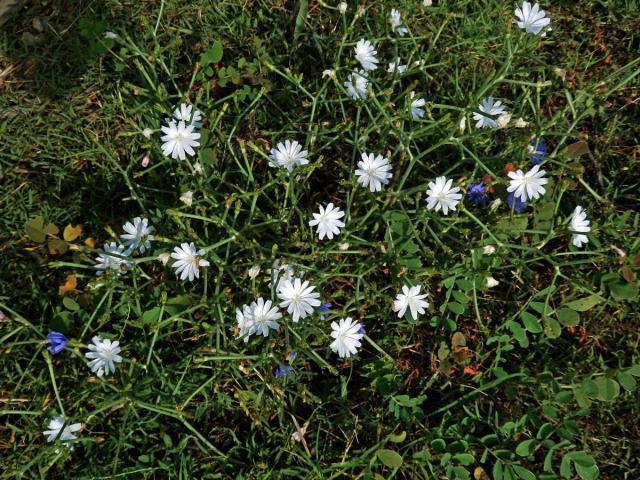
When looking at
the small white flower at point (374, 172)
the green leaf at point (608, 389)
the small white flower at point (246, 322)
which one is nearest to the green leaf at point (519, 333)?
the green leaf at point (608, 389)

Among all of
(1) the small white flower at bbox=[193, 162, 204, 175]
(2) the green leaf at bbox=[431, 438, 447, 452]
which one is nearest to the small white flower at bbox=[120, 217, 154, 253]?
(1) the small white flower at bbox=[193, 162, 204, 175]

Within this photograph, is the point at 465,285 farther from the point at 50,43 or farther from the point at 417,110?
the point at 50,43

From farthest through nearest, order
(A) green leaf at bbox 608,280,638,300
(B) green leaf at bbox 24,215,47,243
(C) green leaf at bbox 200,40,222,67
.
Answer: (C) green leaf at bbox 200,40,222,67 → (B) green leaf at bbox 24,215,47,243 → (A) green leaf at bbox 608,280,638,300

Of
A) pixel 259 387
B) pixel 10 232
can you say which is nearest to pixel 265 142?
pixel 259 387

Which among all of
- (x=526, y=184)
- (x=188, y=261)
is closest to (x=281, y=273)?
(x=188, y=261)

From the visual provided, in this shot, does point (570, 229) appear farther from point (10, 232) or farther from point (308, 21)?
point (10, 232)

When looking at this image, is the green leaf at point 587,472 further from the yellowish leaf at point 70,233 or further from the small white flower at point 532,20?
the yellowish leaf at point 70,233

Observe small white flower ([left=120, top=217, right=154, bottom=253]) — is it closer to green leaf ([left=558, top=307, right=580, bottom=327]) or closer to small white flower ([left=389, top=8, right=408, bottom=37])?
small white flower ([left=389, top=8, right=408, bottom=37])
